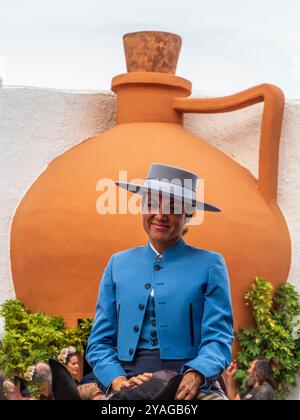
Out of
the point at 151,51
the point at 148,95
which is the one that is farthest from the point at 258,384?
the point at 151,51

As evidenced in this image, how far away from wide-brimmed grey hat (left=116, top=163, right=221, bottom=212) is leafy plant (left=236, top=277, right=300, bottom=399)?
4326 mm

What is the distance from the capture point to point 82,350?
7.51 meters

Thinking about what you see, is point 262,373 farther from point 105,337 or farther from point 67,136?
point 67,136

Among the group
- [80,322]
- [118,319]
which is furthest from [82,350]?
[118,319]

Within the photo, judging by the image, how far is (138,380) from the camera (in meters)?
3.09

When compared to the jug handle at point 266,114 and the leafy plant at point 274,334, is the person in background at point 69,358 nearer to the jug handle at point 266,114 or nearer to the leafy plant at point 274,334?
the leafy plant at point 274,334

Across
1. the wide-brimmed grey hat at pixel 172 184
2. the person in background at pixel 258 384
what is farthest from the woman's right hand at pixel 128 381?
the person in background at pixel 258 384

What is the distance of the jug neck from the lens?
27.1ft

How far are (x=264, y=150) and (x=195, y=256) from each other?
197 inches

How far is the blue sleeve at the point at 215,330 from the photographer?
3.14m

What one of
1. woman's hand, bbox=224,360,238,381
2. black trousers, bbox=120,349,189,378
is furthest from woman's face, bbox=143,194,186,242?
Result: woman's hand, bbox=224,360,238,381

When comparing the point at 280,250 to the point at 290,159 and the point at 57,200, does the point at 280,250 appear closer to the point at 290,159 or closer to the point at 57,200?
the point at 290,159

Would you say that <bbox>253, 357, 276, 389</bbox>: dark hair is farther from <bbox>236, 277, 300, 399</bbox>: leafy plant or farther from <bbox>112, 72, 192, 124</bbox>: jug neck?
<bbox>112, 72, 192, 124</bbox>: jug neck

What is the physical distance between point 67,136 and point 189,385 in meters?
5.64
